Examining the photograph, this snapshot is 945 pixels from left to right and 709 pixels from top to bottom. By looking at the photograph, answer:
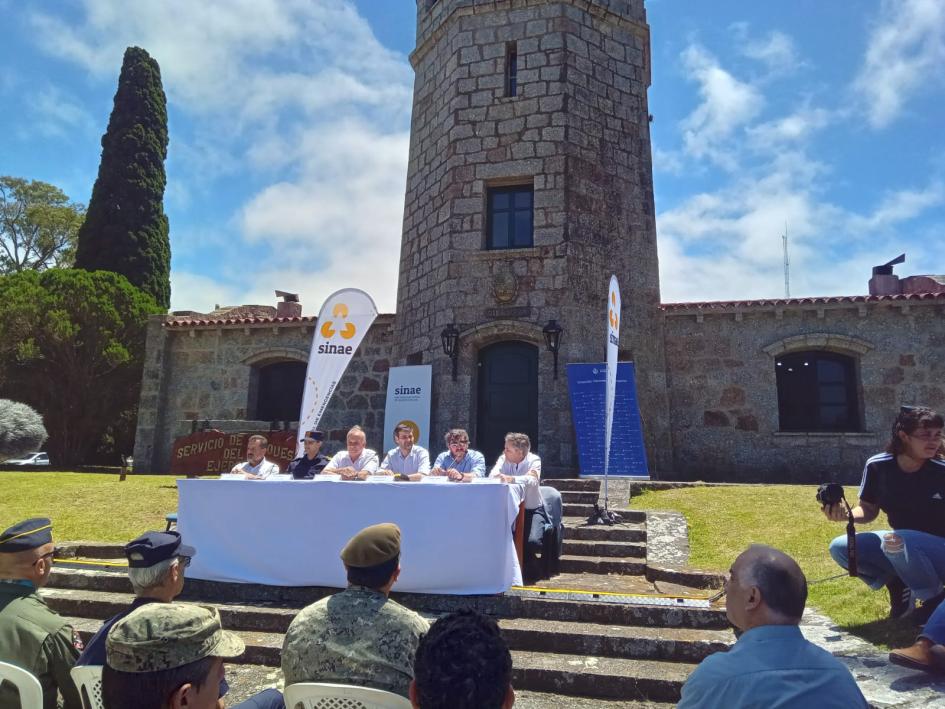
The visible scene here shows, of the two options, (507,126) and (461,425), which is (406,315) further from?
(507,126)

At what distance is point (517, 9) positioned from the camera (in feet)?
35.5

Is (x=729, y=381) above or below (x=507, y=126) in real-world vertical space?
below

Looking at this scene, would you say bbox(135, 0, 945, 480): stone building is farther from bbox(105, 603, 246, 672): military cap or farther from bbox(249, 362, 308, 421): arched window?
bbox(105, 603, 246, 672): military cap

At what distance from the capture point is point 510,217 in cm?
1057

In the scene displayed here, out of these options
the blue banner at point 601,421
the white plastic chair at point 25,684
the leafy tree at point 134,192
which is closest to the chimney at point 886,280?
the blue banner at point 601,421

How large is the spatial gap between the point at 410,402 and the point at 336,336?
8.34ft

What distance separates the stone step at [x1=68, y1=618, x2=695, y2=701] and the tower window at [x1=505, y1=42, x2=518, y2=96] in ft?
30.4

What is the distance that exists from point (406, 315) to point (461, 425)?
8.36 feet

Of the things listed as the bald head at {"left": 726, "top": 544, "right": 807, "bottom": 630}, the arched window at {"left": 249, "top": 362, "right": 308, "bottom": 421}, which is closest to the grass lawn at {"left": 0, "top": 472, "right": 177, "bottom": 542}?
the arched window at {"left": 249, "top": 362, "right": 308, "bottom": 421}

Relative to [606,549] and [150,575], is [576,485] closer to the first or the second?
[606,549]

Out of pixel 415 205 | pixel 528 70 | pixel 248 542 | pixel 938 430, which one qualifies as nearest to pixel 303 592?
pixel 248 542

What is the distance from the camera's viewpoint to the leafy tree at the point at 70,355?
15.3 m

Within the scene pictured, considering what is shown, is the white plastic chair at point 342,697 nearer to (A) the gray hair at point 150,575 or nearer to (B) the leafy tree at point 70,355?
(A) the gray hair at point 150,575

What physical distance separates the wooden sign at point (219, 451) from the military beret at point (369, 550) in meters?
8.31
